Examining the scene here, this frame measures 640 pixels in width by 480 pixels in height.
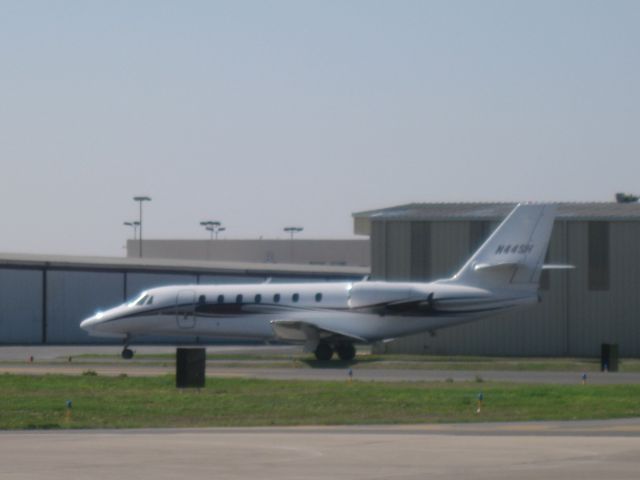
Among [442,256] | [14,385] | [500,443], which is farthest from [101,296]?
[500,443]

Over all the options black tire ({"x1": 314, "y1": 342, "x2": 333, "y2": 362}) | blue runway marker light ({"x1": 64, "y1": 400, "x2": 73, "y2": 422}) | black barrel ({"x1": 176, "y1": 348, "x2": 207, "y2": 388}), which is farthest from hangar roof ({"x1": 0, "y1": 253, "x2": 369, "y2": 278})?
blue runway marker light ({"x1": 64, "y1": 400, "x2": 73, "y2": 422})

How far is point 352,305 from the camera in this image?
47.9 m

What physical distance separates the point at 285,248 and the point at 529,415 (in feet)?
286

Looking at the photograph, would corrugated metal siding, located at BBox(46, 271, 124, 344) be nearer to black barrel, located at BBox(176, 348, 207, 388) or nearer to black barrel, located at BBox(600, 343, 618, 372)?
black barrel, located at BBox(600, 343, 618, 372)

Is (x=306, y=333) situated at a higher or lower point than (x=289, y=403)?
higher

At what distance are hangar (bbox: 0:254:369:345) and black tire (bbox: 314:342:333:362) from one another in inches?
908

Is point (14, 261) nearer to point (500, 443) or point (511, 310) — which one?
point (511, 310)

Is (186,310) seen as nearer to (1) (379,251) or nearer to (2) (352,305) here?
(2) (352,305)

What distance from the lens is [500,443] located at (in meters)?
20.0

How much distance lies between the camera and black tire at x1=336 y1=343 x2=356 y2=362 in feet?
158

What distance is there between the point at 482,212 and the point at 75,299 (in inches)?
957

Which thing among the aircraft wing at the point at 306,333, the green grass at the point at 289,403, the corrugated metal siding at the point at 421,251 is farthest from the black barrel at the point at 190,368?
the corrugated metal siding at the point at 421,251

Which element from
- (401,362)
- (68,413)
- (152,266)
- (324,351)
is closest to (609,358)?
(401,362)

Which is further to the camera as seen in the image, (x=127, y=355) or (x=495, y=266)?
(x=127, y=355)
